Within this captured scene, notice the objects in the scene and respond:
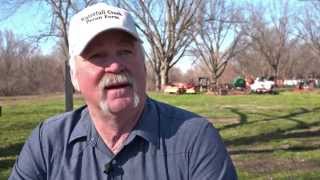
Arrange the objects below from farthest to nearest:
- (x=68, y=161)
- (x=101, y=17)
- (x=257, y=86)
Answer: (x=257, y=86), (x=68, y=161), (x=101, y=17)

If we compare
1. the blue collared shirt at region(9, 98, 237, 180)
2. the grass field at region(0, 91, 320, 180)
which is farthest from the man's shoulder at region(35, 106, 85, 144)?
the grass field at region(0, 91, 320, 180)

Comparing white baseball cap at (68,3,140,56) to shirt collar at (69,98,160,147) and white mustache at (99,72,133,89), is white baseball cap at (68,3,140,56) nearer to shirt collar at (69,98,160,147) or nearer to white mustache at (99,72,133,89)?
white mustache at (99,72,133,89)

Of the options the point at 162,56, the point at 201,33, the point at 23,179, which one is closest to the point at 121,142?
the point at 23,179

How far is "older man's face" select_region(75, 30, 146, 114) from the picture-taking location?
8.58 feet

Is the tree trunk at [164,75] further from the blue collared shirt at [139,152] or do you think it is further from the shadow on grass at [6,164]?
the blue collared shirt at [139,152]

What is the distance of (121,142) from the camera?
275 centimetres

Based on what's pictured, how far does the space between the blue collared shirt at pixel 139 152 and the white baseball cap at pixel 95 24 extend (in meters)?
0.39

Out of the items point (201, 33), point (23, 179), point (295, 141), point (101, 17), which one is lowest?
point (295, 141)

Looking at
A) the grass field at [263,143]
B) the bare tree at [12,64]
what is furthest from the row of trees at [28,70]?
the grass field at [263,143]

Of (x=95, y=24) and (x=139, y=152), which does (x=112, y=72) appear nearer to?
(x=95, y=24)

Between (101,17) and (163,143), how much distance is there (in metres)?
0.59

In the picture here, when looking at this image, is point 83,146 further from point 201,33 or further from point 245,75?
point 245,75

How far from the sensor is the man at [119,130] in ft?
8.61

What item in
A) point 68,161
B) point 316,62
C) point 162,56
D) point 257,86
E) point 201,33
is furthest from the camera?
point 316,62
